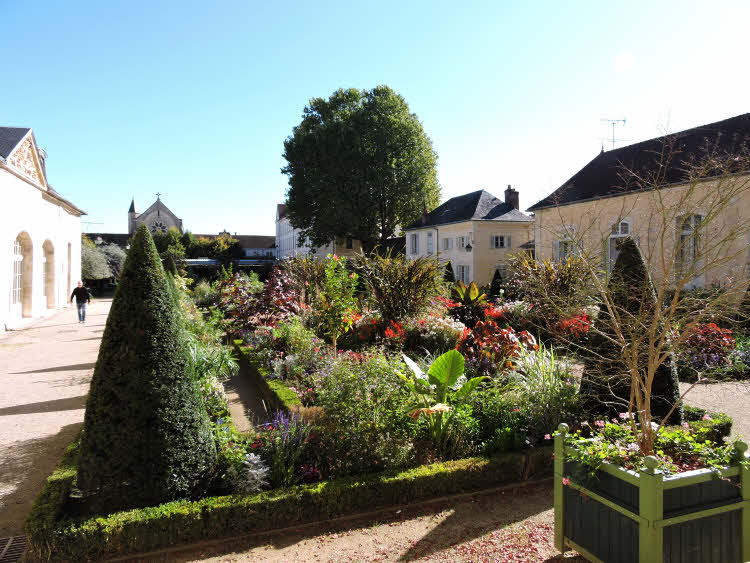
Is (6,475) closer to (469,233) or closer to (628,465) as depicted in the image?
(628,465)

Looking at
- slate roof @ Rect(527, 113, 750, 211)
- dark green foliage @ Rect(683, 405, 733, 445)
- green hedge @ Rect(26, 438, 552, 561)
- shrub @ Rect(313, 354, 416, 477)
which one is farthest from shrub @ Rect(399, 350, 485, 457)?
slate roof @ Rect(527, 113, 750, 211)

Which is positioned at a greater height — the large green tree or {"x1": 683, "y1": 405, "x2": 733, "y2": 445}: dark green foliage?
the large green tree

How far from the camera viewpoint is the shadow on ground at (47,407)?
7.21m

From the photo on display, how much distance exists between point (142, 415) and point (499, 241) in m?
25.1

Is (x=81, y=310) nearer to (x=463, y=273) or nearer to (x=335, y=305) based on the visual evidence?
(x=335, y=305)

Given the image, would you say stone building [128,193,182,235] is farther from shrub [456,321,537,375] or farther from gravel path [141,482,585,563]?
gravel path [141,482,585,563]

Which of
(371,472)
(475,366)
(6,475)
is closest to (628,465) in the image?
(371,472)

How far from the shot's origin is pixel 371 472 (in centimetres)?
450

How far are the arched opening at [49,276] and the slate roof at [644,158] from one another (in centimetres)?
2179

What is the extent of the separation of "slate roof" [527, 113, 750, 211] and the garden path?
12652 millimetres

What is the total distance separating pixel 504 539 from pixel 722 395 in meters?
6.11

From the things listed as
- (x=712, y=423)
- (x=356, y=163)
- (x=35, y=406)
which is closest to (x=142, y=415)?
(x=35, y=406)

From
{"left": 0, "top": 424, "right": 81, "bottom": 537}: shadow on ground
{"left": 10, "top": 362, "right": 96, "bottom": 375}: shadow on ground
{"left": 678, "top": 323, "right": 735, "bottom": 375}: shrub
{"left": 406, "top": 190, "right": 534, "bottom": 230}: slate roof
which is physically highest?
{"left": 406, "top": 190, "right": 534, "bottom": 230}: slate roof

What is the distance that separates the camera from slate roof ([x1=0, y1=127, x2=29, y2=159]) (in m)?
15.8
